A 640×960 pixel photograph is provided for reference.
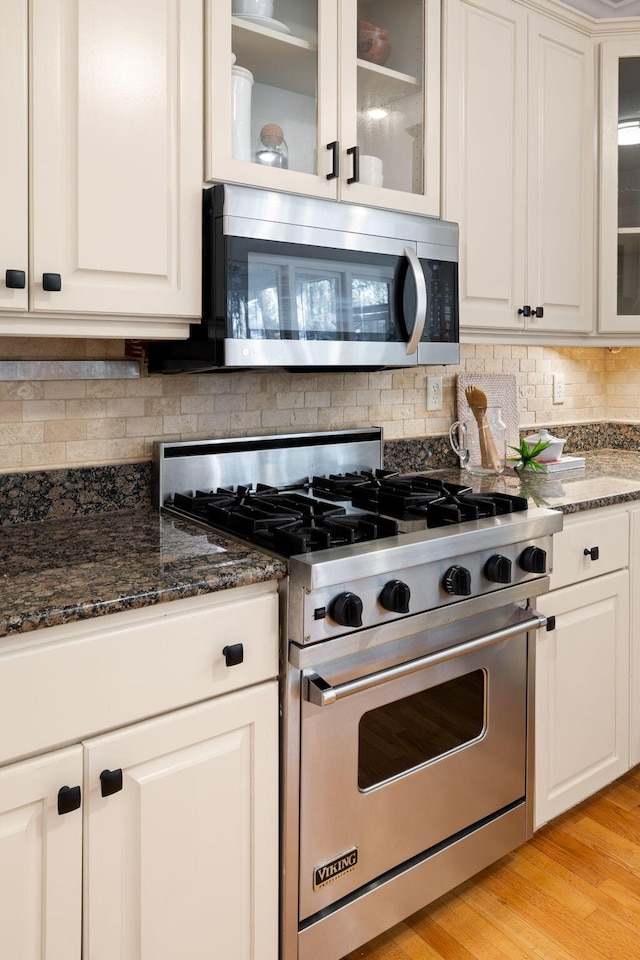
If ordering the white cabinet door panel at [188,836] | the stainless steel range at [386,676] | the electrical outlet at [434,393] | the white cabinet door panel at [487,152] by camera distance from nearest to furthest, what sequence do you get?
1. the white cabinet door panel at [188,836]
2. the stainless steel range at [386,676]
3. the white cabinet door panel at [487,152]
4. the electrical outlet at [434,393]

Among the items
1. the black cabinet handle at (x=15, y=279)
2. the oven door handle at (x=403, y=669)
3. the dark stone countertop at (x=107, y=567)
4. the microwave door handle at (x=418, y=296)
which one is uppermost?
the microwave door handle at (x=418, y=296)

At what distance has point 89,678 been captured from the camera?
45.3 inches

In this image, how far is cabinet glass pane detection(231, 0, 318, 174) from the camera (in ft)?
5.41

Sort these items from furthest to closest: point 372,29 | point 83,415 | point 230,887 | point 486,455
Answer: point 486,455
point 372,29
point 83,415
point 230,887

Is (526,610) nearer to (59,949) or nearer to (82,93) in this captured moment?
(59,949)

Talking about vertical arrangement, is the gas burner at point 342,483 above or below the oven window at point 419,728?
above

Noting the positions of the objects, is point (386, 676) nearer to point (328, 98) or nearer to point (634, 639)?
point (634, 639)

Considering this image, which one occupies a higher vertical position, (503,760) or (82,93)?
(82,93)

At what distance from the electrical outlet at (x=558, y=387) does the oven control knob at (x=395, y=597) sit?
1783 millimetres

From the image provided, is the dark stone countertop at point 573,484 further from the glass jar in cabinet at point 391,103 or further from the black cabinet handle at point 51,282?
the black cabinet handle at point 51,282

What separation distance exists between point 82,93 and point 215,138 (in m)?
0.29

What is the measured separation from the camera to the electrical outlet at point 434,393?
2.49 meters

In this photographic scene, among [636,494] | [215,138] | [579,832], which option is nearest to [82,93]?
[215,138]

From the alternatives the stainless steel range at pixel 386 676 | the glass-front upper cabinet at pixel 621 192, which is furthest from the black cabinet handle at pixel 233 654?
the glass-front upper cabinet at pixel 621 192
